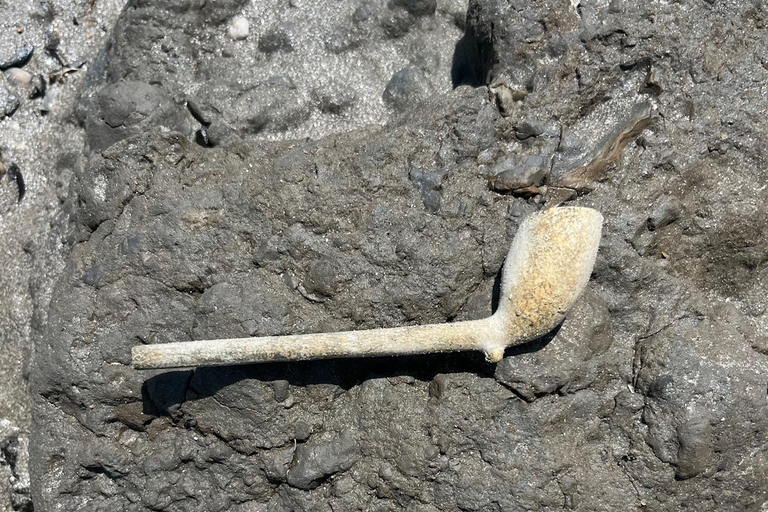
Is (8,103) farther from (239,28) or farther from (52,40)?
(239,28)

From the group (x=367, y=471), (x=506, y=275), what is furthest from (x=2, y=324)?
(x=506, y=275)

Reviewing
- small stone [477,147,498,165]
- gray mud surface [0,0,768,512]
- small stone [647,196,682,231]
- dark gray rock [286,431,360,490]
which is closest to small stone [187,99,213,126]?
gray mud surface [0,0,768,512]

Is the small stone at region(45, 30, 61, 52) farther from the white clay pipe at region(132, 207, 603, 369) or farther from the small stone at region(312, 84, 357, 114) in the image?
the white clay pipe at region(132, 207, 603, 369)

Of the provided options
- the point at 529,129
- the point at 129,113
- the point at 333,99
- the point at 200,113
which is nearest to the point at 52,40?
the point at 129,113

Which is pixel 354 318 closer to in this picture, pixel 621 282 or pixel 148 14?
pixel 621 282

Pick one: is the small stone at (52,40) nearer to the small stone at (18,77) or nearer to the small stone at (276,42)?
the small stone at (18,77)

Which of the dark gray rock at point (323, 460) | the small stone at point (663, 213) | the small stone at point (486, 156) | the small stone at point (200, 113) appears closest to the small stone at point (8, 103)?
the small stone at point (200, 113)
